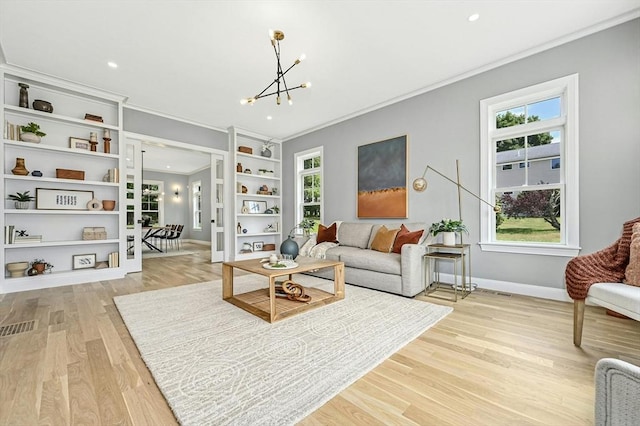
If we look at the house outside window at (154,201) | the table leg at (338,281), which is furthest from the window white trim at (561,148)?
the house outside window at (154,201)

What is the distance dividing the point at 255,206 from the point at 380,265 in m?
3.89

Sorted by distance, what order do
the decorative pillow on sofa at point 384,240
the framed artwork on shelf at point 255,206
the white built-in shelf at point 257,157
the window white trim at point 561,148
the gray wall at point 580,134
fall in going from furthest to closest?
the framed artwork on shelf at point 255,206 < the white built-in shelf at point 257,157 < the decorative pillow on sofa at point 384,240 < the window white trim at point 561,148 < the gray wall at point 580,134

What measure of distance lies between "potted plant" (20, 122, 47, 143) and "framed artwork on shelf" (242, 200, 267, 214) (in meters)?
3.44

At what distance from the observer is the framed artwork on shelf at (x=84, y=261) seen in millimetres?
4086

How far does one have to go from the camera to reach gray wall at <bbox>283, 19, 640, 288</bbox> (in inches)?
104

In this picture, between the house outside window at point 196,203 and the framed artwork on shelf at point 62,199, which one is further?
the house outside window at point 196,203

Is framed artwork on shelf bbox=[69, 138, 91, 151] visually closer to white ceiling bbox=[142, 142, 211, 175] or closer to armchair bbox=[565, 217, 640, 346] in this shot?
white ceiling bbox=[142, 142, 211, 175]

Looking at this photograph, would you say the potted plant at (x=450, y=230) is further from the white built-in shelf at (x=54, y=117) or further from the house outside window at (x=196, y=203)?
the house outside window at (x=196, y=203)

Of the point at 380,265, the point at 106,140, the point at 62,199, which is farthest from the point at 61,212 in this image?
the point at 380,265

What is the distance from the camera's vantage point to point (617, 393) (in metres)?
0.70

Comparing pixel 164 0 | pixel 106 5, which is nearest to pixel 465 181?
pixel 164 0

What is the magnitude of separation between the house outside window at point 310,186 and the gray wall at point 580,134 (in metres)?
1.35

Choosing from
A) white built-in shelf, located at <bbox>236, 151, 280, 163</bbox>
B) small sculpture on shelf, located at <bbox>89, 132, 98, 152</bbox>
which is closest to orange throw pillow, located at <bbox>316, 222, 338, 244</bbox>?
white built-in shelf, located at <bbox>236, 151, 280, 163</bbox>

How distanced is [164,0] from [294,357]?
3243 millimetres
